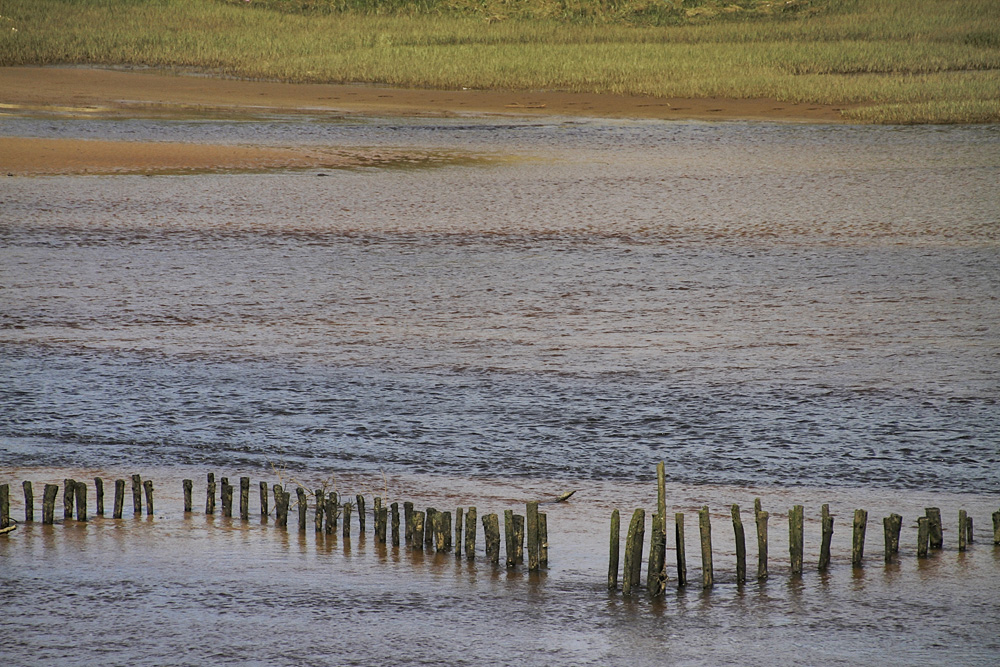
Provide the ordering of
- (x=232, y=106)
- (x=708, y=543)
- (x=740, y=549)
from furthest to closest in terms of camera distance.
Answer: (x=232, y=106), (x=740, y=549), (x=708, y=543)

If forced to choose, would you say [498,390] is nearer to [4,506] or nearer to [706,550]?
[706,550]

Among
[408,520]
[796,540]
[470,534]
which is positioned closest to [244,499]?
[408,520]

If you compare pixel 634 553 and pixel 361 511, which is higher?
pixel 361 511

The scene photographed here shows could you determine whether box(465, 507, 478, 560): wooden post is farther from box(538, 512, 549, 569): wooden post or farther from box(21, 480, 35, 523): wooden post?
box(21, 480, 35, 523): wooden post

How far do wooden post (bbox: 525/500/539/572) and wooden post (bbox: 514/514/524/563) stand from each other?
48mm

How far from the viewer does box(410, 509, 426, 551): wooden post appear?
786cm

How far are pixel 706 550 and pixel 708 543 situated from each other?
0.13 feet

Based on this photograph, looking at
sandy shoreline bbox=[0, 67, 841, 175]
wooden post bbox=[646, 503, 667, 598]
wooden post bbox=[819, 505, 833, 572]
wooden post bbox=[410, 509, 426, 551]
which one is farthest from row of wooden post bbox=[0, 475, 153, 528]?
sandy shoreline bbox=[0, 67, 841, 175]

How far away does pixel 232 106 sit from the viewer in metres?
31.5

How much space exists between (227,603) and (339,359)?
4.89 metres

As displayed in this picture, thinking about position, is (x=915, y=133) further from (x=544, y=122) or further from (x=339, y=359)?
(x=339, y=359)

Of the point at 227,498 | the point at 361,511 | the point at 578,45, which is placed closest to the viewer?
the point at 361,511

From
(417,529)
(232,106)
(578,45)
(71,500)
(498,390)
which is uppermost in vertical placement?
(578,45)

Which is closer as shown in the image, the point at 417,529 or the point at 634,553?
the point at 634,553
